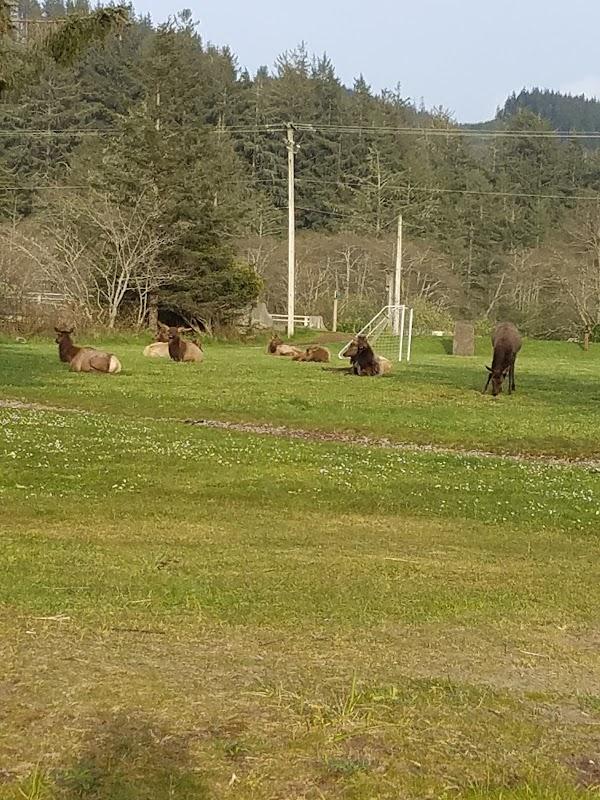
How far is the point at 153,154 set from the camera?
47.6 m

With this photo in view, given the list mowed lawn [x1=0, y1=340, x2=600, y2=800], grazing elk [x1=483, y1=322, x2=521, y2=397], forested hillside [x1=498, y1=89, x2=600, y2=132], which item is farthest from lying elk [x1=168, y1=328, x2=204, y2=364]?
forested hillside [x1=498, y1=89, x2=600, y2=132]

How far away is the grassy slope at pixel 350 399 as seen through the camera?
16.8 meters

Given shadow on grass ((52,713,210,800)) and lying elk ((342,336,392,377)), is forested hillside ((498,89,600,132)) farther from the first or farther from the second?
shadow on grass ((52,713,210,800))

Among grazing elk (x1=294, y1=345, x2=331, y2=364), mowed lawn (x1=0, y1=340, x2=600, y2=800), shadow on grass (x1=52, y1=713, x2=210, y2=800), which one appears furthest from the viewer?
grazing elk (x1=294, y1=345, x2=331, y2=364)

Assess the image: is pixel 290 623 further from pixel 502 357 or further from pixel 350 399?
pixel 502 357

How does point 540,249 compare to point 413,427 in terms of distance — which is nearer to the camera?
point 413,427

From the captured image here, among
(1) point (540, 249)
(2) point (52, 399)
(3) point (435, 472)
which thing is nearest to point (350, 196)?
(1) point (540, 249)

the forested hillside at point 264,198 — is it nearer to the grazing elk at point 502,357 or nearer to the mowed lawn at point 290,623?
the grazing elk at point 502,357

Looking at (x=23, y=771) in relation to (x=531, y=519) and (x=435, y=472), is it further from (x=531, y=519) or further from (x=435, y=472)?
(x=435, y=472)

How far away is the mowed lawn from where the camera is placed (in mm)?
3551

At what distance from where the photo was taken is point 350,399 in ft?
68.3

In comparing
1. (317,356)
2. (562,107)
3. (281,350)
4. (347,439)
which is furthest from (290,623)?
(562,107)

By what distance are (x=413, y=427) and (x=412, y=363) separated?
17.8 meters

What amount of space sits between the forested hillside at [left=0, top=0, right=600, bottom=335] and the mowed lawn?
110ft
